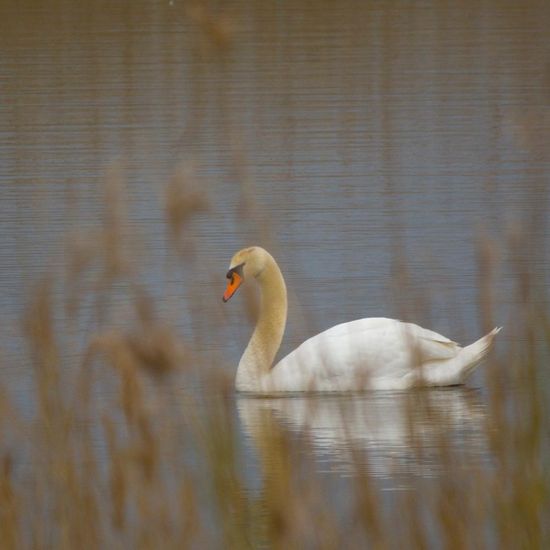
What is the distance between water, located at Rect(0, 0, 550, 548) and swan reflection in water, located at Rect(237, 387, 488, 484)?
0.08 ft

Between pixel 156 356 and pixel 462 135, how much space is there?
10.7m

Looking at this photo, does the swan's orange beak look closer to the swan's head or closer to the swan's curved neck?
the swan's head

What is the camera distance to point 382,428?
5582 mm

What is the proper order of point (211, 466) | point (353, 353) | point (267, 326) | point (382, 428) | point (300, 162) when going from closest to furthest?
point (211, 466) < point (382, 428) < point (353, 353) < point (267, 326) < point (300, 162)

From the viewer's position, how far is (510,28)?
2153 centimetres

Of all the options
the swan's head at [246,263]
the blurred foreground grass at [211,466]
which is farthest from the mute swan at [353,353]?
the blurred foreground grass at [211,466]

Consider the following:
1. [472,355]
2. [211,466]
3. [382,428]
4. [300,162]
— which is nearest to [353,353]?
[472,355]

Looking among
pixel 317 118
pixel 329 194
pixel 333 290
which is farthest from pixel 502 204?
pixel 317 118

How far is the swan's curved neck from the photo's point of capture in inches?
274

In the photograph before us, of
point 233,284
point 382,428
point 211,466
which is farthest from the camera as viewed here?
point 233,284

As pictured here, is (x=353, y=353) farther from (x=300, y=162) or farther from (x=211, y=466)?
(x=300, y=162)

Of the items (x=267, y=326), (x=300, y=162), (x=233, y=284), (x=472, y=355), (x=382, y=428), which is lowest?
(x=382, y=428)

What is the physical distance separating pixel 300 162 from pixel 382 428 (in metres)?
7.16

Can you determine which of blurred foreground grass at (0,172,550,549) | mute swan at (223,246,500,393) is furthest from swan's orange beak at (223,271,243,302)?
blurred foreground grass at (0,172,550,549)
